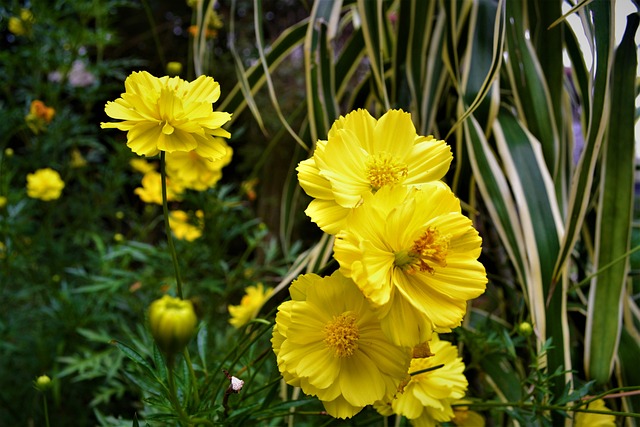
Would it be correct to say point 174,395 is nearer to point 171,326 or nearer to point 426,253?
point 171,326

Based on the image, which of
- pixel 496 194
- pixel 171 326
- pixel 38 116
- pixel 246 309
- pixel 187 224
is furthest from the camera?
pixel 38 116

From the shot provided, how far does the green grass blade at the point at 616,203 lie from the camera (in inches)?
→ 21.6

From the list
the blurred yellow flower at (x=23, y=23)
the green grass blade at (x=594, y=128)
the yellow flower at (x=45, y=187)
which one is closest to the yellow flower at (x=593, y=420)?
the green grass blade at (x=594, y=128)

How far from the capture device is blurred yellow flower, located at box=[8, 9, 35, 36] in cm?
111

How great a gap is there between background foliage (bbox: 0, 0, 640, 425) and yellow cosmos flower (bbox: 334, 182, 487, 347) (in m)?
0.09

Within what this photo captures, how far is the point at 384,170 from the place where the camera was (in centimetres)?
34

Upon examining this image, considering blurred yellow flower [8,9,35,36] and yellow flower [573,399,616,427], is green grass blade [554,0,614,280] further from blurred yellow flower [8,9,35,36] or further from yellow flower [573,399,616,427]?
blurred yellow flower [8,9,35,36]

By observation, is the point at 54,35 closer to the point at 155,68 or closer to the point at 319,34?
the point at 319,34

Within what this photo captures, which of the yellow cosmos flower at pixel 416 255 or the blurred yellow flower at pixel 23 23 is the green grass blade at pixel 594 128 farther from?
the blurred yellow flower at pixel 23 23

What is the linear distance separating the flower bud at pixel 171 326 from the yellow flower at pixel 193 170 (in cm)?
49

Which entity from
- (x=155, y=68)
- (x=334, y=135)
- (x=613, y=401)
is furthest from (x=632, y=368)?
(x=155, y=68)

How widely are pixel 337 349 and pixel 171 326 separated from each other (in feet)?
0.31

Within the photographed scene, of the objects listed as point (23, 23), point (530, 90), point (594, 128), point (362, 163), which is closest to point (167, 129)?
point (362, 163)

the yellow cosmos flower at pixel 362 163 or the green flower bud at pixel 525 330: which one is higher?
the yellow cosmos flower at pixel 362 163
